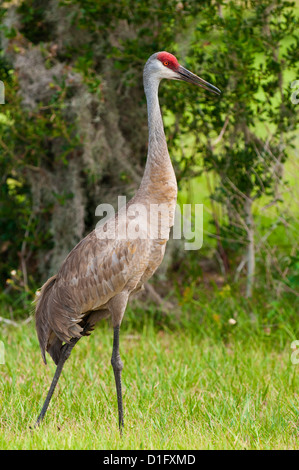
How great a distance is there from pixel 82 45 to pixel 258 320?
2.97 metres

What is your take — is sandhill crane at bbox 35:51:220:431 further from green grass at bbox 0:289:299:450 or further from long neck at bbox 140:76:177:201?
green grass at bbox 0:289:299:450

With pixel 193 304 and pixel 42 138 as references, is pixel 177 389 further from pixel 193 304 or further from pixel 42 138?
pixel 42 138

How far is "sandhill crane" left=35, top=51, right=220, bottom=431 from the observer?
12.8ft

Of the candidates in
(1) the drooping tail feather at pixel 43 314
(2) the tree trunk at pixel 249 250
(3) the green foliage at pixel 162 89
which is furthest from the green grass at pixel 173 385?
(3) the green foliage at pixel 162 89

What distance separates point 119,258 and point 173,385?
1.24 metres

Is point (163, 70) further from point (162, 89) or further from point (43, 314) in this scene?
point (162, 89)

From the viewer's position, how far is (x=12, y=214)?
7.09 meters

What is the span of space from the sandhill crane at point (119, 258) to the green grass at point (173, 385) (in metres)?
0.25

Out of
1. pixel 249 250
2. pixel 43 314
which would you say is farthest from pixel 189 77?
pixel 249 250

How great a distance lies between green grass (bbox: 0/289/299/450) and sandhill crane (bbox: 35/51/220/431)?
0.25 meters

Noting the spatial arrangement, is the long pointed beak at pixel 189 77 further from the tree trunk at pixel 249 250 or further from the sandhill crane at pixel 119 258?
the tree trunk at pixel 249 250

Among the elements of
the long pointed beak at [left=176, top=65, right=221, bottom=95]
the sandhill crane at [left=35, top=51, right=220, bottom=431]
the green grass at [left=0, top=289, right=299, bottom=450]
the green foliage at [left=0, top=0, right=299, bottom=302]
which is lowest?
the green grass at [left=0, top=289, right=299, bottom=450]

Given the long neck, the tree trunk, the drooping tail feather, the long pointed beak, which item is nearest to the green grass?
the tree trunk
